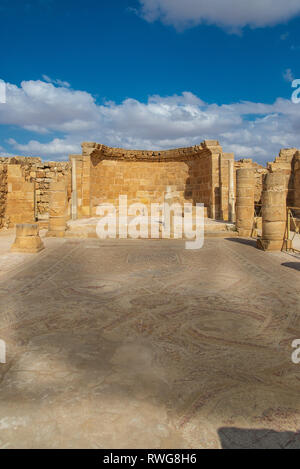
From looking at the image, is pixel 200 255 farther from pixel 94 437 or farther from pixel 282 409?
pixel 94 437

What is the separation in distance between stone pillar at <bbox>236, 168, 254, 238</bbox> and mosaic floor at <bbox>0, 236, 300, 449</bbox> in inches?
209

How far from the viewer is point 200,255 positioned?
7.02 metres

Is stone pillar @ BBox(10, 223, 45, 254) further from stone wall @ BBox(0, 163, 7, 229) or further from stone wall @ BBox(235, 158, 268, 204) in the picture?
stone wall @ BBox(235, 158, 268, 204)

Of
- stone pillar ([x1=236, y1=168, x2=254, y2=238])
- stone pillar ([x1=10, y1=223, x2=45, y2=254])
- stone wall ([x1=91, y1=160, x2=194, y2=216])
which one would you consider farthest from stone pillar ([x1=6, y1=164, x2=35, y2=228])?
stone pillar ([x1=236, y1=168, x2=254, y2=238])

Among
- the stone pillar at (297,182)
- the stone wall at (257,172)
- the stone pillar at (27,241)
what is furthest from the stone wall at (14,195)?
the stone pillar at (297,182)

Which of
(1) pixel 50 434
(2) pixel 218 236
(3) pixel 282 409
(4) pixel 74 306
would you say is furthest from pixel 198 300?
(2) pixel 218 236

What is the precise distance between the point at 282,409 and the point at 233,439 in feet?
1.53

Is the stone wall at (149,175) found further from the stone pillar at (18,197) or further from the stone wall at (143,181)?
the stone pillar at (18,197)

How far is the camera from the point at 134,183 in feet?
58.0

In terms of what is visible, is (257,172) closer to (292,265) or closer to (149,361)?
(292,265)

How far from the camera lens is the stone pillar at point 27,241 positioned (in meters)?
7.18

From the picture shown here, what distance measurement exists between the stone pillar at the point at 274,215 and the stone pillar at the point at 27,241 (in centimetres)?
578

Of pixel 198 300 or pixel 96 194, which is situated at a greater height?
pixel 96 194

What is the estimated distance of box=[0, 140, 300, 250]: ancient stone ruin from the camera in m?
10.5
